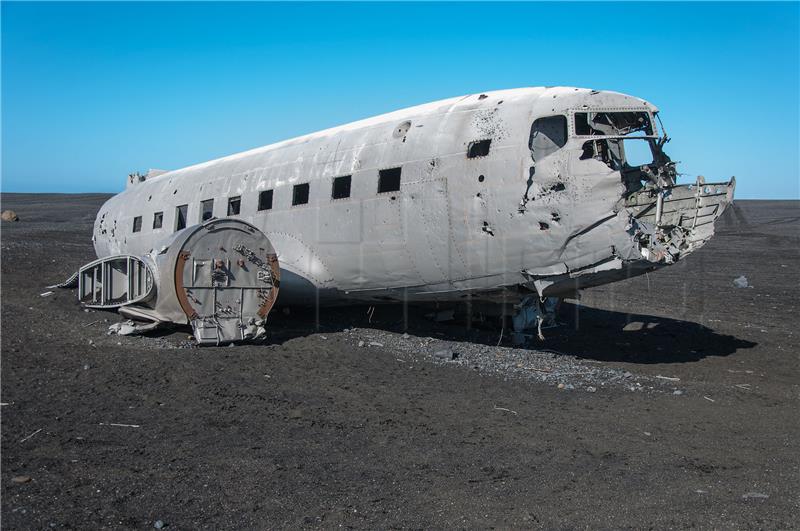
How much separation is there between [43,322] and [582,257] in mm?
10820

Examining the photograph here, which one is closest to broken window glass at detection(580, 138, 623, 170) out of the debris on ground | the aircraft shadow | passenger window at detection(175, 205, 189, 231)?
the aircraft shadow

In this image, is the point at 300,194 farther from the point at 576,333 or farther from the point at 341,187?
the point at 576,333

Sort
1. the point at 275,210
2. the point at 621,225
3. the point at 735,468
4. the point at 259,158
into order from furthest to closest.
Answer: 1. the point at 259,158
2. the point at 275,210
3. the point at 621,225
4. the point at 735,468

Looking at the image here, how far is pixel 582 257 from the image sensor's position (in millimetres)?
9688

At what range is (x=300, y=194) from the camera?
1309 cm

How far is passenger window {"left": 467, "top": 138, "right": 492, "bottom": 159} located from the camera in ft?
34.0

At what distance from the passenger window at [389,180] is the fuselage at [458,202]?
2cm

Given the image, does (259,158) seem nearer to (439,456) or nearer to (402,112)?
(402,112)

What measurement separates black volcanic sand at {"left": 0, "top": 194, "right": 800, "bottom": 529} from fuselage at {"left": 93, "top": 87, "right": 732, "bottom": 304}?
1.66 metres

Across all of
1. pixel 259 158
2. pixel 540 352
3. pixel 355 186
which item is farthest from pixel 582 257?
pixel 259 158

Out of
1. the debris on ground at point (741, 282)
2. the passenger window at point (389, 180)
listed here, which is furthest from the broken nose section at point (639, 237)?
the debris on ground at point (741, 282)

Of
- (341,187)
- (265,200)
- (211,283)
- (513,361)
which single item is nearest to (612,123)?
(513,361)

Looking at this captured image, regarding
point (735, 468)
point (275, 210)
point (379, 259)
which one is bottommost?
point (735, 468)

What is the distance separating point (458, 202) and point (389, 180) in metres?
1.55
